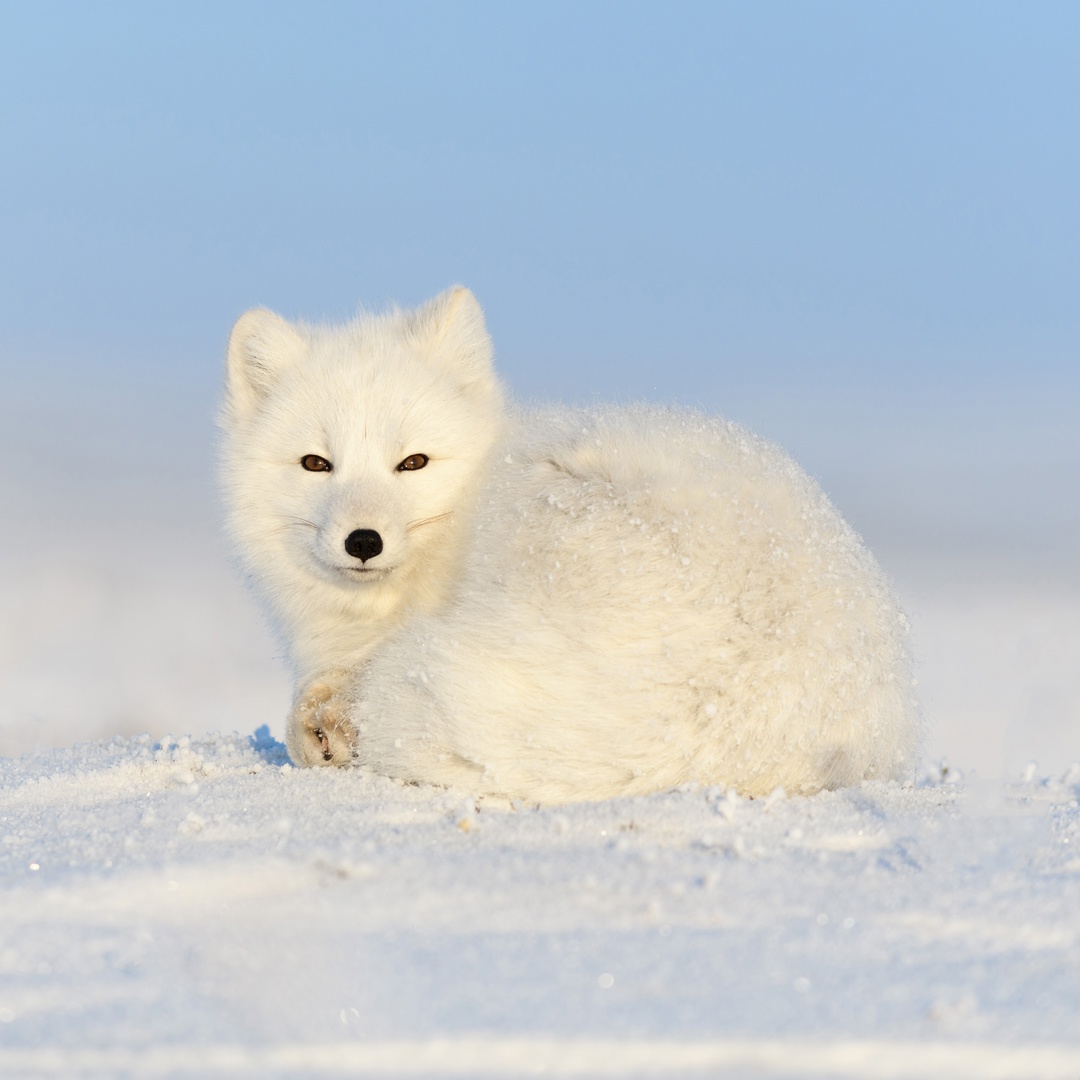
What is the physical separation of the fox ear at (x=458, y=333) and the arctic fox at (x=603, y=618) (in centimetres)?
43

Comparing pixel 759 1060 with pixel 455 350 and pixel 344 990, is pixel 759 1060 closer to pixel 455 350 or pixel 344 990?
pixel 344 990

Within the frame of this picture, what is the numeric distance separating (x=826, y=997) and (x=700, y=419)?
2179 millimetres

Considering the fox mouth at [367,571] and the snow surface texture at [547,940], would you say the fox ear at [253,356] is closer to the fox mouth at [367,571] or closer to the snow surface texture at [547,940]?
the fox mouth at [367,571]

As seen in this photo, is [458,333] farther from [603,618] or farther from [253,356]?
[603,618]

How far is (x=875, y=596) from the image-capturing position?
296 centimetres

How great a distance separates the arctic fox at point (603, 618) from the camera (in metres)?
2.62

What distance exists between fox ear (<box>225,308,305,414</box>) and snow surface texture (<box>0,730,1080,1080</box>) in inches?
73.2

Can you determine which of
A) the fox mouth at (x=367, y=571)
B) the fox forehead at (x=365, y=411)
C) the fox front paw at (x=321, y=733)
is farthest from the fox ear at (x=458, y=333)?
the fox front paw at (x=321, y=733)

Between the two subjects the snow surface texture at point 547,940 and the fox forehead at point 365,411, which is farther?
the fox forehead at point 365,411

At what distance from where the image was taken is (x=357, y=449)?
3639mm

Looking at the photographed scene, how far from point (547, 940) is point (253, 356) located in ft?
9.51

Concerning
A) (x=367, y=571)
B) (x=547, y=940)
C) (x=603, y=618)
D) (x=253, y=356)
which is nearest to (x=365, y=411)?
(x=367, y=571)

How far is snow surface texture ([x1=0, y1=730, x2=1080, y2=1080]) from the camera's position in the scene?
4.72ft

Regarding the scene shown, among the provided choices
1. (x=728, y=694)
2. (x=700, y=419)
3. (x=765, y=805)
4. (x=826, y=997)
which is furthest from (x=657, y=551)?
(x=826, y=997)
